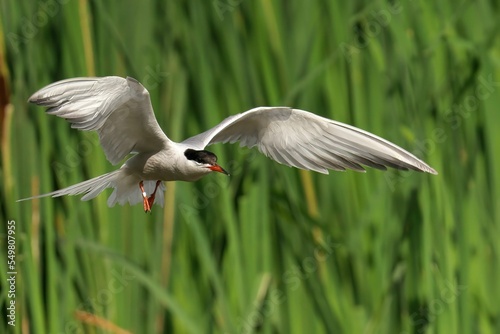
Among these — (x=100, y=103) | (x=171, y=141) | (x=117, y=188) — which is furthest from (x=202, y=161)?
(x=117, y=188)

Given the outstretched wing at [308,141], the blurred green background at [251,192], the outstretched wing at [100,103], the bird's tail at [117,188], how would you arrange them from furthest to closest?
the blurred green background at [251,192] → the bird's tail at [117,188] → the outstretched wing at [308,141] → the outstretched wing at [100,103]

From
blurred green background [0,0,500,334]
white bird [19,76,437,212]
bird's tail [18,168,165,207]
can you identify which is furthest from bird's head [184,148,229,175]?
blurred green background [0,0,500,334]

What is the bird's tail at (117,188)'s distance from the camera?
201 cm

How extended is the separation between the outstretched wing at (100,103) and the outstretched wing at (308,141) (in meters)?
0.10

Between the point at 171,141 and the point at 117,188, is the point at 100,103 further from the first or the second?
the point at 117,188

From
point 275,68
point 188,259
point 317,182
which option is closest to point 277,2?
point 275,68

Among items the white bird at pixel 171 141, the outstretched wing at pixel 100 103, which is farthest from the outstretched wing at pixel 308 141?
the outstretched wing at pixel 100 103

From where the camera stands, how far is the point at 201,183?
240 centimetres

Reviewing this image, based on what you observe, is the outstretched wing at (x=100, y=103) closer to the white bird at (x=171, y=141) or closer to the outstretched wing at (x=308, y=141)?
the white bird at (x=171, y=141)

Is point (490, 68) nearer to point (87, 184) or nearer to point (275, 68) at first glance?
point (275, 68)

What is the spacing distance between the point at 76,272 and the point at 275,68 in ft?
2.04

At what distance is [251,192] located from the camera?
7.68 ft

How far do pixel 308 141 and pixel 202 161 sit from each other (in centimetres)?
28

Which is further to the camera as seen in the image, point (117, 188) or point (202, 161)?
point (117, 188)
